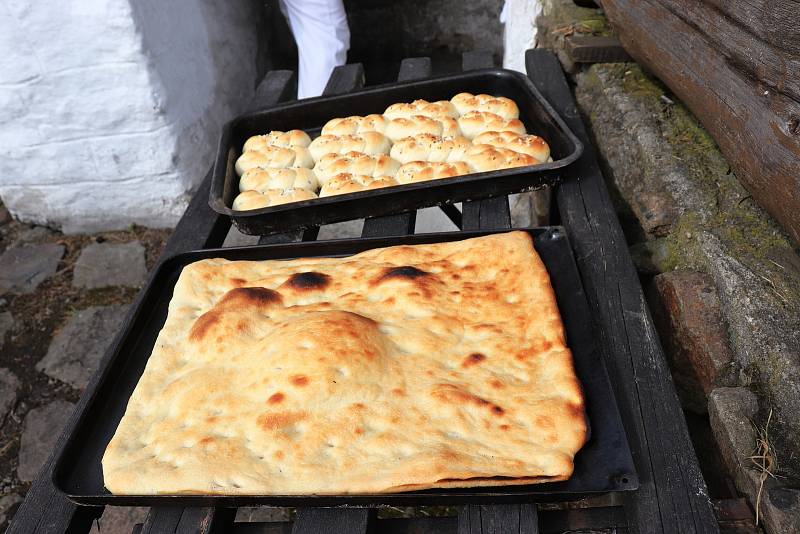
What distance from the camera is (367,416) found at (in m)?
1.22

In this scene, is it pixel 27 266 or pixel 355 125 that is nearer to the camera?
pixel 355 125

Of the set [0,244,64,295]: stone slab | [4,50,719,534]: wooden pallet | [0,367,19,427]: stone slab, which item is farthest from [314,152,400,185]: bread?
[0,244,64,295]: stone slab

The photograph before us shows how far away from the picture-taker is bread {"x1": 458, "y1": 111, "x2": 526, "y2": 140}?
232 cm

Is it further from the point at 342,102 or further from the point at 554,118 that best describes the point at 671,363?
the point at 342,102

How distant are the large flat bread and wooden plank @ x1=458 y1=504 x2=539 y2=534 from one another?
84 mm

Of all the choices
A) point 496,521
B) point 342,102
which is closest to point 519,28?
point 342,102

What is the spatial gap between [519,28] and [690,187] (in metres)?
2.14

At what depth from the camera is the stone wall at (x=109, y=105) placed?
2979 millimetres

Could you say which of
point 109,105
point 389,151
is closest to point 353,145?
point 389,151

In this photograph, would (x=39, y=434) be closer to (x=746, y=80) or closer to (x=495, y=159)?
(x=495, y=159)

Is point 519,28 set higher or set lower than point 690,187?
lower

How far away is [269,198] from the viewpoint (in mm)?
2064

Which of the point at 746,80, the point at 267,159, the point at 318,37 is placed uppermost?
the point at 746,80

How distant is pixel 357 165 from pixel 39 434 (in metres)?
1.81
